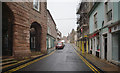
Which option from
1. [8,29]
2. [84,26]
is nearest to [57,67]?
[8,29]

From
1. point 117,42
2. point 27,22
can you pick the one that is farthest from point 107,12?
point 27,22

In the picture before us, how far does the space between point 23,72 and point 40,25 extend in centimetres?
969

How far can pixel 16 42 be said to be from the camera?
9.37 m

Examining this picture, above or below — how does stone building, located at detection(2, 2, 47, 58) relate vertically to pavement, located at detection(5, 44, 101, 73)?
above

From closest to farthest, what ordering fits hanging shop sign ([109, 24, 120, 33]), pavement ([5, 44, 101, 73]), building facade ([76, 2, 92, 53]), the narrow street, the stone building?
pavement ([5, 44, 101, 73]) < the narrow street < hanging shop sign ([109, 24, 120, 33]) < the stone building < building facade ([76, 2, 92, 53])

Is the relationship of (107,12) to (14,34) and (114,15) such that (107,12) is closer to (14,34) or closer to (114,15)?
(114,15)

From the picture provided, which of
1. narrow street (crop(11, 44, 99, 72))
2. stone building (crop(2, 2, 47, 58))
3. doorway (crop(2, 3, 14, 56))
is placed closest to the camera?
narrow street (crop(11, 44, 99, 72))

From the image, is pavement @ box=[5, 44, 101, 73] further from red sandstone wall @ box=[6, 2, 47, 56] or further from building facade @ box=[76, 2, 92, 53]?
building facade @ box=[76, 2, 92, 53]

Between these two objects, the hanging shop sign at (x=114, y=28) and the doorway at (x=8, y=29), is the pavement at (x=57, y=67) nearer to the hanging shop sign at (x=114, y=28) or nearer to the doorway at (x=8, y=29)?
the hanging shop sign at (x=114, y=28)

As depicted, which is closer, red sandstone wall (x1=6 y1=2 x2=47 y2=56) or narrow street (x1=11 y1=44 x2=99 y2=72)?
narrow street (x1=11 y1=44 x2=99 y2=72)

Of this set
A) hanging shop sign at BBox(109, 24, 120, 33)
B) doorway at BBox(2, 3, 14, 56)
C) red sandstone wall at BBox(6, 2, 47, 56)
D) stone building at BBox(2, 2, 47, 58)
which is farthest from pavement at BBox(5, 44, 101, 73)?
doorway at BBox(2, 3, 14, 56)

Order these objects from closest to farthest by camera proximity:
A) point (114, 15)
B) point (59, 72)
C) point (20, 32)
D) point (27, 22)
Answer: point (59, 72), point (114, 15), point (20, 32), point (27, 22)

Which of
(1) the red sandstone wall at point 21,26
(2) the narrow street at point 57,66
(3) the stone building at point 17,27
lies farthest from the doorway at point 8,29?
(2) the narrow street at point 57,66

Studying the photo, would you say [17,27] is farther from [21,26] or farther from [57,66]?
[57,66]
